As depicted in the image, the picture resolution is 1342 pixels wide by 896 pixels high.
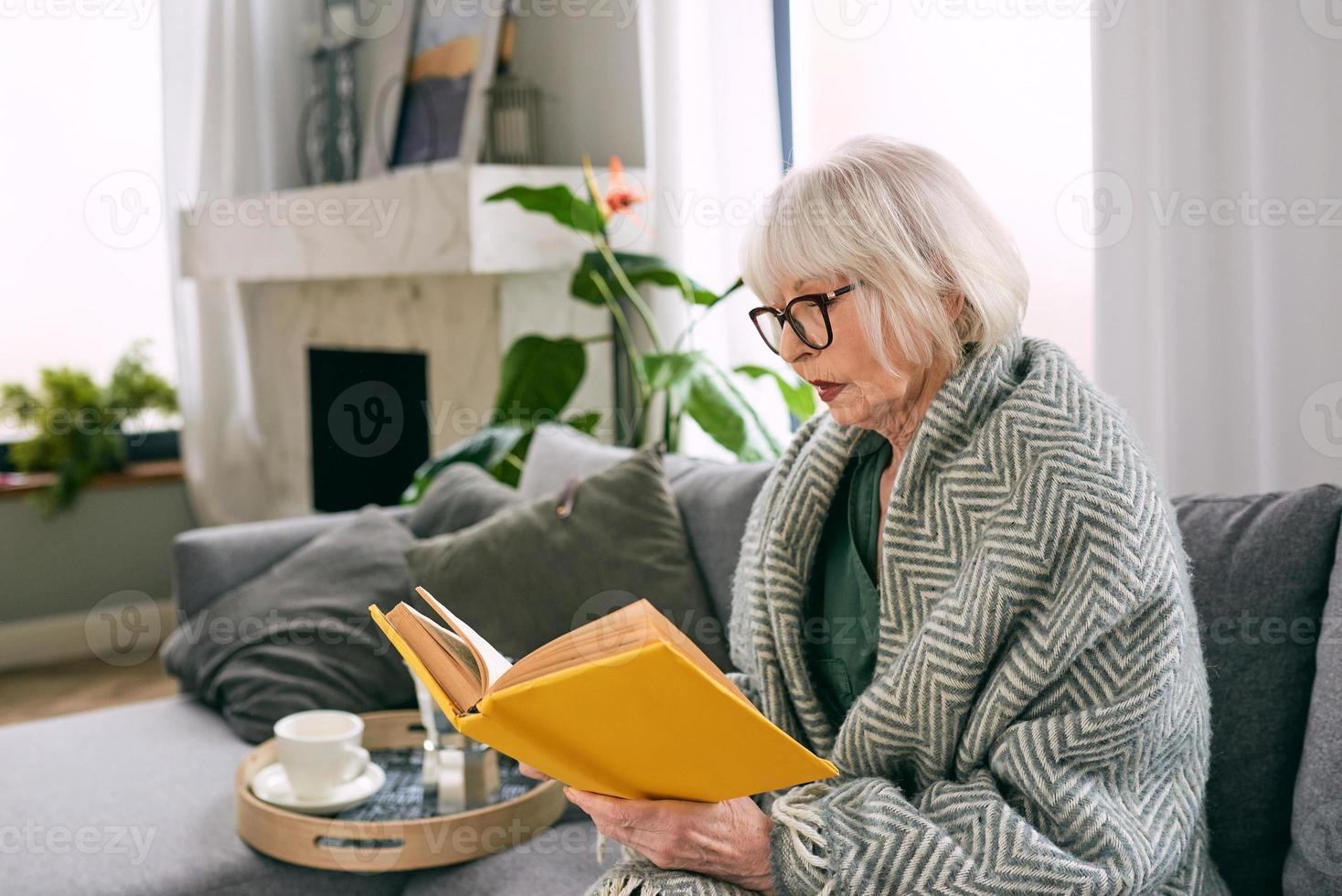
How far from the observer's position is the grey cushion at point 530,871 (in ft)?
5.13

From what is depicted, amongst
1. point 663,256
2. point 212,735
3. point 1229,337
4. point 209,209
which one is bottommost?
point 212,735

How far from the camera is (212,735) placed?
2111 mm

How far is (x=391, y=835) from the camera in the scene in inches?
59.6

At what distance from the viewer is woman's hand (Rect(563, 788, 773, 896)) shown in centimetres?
113

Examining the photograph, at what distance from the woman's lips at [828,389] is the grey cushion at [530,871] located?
65 centimetres

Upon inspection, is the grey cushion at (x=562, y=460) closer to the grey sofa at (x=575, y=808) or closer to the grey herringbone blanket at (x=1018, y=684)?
the grey sofa at (x=575, y=808)

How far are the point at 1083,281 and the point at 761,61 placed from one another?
3.25 feet

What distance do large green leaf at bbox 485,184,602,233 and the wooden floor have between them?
1955 mm

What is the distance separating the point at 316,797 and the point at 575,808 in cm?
37

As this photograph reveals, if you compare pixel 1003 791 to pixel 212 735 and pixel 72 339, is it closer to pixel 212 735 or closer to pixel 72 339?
pixel 212 735

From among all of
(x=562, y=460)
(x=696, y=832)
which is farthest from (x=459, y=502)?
(x=696, y=832)

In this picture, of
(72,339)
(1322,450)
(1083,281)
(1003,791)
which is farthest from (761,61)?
(72,339)

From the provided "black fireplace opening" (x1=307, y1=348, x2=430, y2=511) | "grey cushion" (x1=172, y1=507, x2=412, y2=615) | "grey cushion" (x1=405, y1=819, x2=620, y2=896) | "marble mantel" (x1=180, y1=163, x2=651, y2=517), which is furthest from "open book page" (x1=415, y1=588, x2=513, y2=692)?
"black fireplace opening" (x1=307, y1=348, x2=430, y2=511)

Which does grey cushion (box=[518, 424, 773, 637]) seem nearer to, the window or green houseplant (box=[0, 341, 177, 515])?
green houseplant (box=[0, 341, 177, 515])
